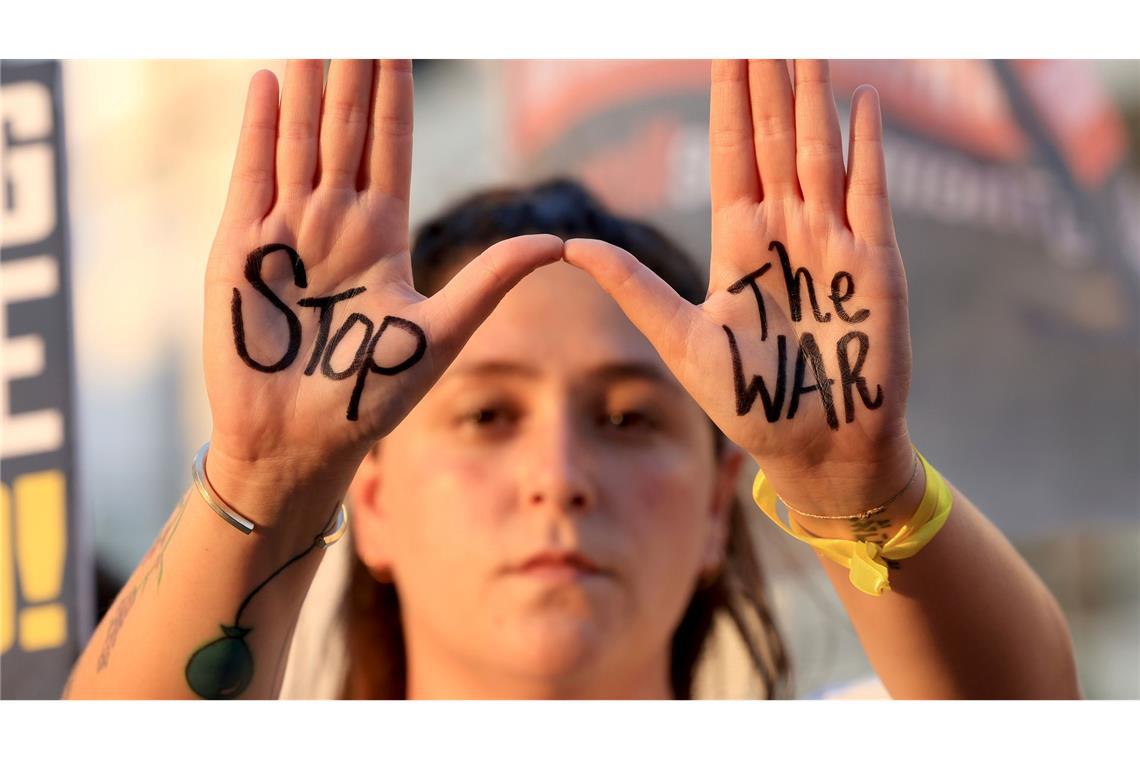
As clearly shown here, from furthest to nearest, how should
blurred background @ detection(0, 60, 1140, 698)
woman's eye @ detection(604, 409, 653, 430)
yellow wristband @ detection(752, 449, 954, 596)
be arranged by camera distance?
blurred background @ detection(0, 60, 1140, 698) < woman's eye @ detection(604, 409, 653, 430) < yellow wristband @ detection(752, 449, 954, 596)

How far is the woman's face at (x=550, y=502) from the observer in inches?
81.0

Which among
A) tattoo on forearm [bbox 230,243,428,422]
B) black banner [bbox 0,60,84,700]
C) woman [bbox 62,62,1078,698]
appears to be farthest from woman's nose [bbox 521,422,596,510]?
black banner [bbox 0,60,84,700]

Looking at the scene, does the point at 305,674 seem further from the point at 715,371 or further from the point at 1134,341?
the point at 1134,341

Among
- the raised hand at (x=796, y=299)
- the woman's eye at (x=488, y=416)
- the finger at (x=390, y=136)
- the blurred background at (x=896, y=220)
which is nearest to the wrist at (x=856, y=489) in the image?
the raised hand at (x=796, y=299)

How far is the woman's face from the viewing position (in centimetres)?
206

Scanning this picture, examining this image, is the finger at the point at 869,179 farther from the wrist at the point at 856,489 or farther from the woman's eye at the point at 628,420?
the woman's eye at the point at 628,420

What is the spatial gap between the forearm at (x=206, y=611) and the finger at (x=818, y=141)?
1.01m

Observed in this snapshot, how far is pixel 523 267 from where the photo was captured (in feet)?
5.22

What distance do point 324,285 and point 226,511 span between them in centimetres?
40

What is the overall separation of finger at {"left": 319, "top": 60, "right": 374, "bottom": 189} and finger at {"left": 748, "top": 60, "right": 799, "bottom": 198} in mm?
654

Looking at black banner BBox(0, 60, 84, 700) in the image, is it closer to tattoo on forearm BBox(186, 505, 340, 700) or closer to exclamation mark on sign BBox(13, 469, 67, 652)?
exclamation mark on sign BBox(13, 469, 67, 652)

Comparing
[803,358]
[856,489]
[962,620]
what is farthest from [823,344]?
[962,620]

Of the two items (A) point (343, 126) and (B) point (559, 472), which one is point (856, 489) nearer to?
(B) point (559, 472)

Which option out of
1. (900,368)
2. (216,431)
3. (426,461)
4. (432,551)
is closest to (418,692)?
(432,551)
